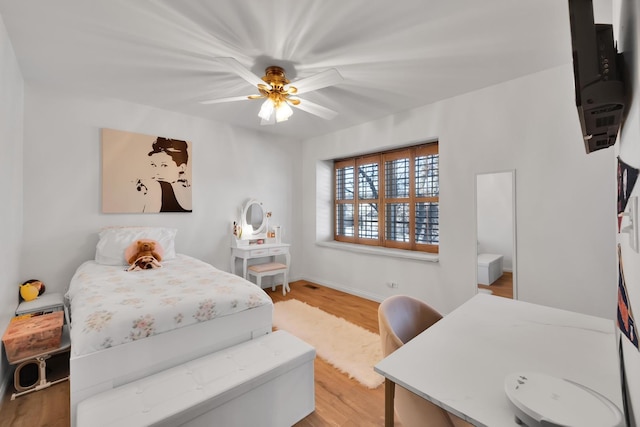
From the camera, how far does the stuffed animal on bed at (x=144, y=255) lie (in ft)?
8.48

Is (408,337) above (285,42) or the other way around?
the other way around

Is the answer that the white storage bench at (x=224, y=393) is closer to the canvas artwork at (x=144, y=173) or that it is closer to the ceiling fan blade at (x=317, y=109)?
the ceiling fan blade at (x=317, y=109)

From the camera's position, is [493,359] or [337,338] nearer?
[493,359]

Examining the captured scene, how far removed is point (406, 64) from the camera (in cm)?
223

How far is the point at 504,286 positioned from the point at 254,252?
9.56 ft

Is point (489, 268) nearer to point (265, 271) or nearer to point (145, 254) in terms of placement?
point (265, 271)

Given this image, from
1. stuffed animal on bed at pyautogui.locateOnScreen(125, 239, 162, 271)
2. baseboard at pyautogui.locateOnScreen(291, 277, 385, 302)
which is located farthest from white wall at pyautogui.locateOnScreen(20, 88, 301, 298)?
baseboard at pyautogui.locateOnScreen(291, 277, 385, 302)

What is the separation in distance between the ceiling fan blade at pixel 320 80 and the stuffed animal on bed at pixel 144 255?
6.89 ft

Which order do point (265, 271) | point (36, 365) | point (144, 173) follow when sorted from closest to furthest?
1. point (36, 365)
2. point (144, 173)
3. point (265, 271)

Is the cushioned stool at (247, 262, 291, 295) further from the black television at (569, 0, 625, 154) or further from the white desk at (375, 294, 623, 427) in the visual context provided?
the black television at (569, 0, 625, 154)

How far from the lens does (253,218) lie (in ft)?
13.6

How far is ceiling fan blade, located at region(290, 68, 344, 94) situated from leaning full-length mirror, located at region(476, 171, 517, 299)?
1.78 meters

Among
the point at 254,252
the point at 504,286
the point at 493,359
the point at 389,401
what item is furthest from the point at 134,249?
the point at 504,286

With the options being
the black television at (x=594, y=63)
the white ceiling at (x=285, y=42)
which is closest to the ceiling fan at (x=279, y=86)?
the white ceiling at (x=285, y=42)
